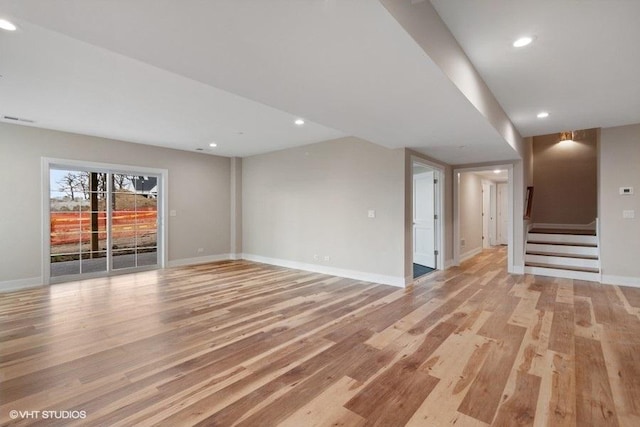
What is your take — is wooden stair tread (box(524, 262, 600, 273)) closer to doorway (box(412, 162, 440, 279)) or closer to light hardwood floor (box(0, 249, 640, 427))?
light hardwood floor (box(0, 249, 640, 427))

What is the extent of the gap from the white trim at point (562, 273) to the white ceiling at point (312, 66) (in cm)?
258

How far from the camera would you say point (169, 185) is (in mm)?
6559

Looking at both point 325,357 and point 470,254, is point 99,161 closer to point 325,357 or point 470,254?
point 325,357

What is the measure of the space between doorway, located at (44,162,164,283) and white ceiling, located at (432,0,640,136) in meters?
6.37

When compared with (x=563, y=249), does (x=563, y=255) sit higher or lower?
lower

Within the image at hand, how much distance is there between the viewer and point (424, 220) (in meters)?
6.70

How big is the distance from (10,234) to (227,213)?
3909 mm

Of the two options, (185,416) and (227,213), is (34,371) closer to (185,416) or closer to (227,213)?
(185,416)

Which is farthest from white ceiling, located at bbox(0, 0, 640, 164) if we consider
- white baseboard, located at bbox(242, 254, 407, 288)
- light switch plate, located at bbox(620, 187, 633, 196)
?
white baseboard, located at bbox(242, 254, 407, 288)

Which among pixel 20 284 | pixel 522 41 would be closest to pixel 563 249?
pixel 522 41

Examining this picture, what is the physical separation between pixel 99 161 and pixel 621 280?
947cm

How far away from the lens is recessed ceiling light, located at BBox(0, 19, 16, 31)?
2157mm

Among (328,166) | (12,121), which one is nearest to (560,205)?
(328,166)

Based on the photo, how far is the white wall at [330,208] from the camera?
5.03 metres
